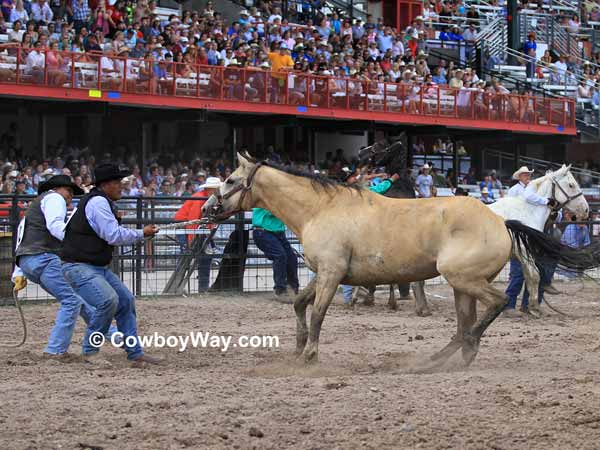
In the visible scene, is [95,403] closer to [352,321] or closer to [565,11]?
[352,321]

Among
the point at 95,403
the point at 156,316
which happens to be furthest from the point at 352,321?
the point at 95,403

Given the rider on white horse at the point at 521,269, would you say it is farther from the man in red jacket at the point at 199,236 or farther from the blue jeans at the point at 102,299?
the blue jeans at the point at 102,299

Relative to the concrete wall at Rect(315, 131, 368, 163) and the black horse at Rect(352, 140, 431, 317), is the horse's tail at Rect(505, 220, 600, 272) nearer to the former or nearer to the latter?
the black horse at Rect(352, 140, 431, 317)

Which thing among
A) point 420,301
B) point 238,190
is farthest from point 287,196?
point 420,301

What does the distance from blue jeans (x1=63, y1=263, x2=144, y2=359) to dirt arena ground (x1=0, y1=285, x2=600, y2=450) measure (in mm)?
278

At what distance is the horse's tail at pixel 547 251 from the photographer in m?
9.21

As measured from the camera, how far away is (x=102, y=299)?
878 cm

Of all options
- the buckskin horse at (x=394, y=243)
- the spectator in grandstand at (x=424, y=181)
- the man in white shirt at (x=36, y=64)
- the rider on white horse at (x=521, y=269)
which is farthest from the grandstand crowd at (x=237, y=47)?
the buckskin horse at (x=394, y=243)

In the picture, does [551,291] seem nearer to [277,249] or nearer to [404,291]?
[404,291]

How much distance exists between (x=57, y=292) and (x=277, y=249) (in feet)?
18.4

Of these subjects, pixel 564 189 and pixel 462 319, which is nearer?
pixel 462 319

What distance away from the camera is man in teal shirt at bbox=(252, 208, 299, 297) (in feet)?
47.6

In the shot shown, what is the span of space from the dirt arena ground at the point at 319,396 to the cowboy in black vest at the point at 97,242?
0.57 m

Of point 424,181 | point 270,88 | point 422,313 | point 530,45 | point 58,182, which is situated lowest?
point 422,313
